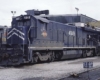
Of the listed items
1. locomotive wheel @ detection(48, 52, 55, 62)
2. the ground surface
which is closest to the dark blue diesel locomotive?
locomotive wheel @ detection(48, 52, 55, 62)

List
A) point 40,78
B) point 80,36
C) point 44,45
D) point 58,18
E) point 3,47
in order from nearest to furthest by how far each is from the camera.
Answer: point 40,78 → point 3,47 → point 44,45 → point 80,36 → point 58,18

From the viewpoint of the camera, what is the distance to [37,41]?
16672 mm

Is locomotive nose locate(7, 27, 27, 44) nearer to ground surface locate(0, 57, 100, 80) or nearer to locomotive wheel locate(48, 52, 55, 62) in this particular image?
ground surface locate(0, 57, 100, 80)

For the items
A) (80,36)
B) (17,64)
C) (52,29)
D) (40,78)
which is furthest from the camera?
(80,36)

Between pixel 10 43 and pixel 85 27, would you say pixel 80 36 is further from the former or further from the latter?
pixel 10 43

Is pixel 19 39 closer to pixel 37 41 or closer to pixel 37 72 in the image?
pixel 37 41

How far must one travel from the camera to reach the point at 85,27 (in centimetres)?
2592

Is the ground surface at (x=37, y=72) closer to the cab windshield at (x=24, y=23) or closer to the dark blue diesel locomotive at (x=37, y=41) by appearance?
the dark blue diesel locomotive at (x=37, y=41)

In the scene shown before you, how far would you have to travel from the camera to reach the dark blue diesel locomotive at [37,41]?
1545cm

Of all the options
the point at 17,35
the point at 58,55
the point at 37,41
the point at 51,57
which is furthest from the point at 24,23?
the point at 58,55

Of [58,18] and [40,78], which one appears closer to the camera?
[40,78]

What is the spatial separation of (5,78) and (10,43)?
6650 millimetres

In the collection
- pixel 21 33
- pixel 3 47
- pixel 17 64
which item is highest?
pixel 21 33

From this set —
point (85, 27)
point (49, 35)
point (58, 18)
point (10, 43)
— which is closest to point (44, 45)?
point (49, 35)
